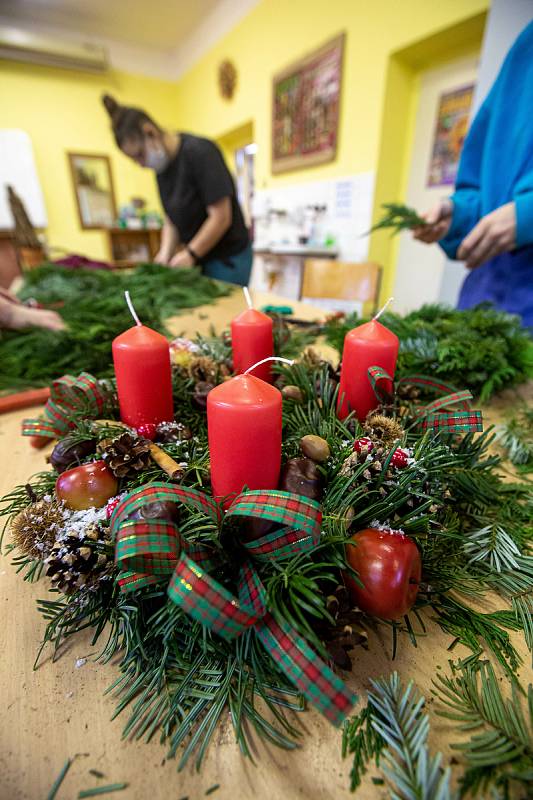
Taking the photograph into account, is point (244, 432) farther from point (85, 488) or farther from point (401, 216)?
point (401, 216)

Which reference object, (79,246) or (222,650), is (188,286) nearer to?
(222,650)

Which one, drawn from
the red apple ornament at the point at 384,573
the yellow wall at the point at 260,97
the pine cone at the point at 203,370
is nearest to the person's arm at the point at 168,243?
the yellow wall at the point at 260,97

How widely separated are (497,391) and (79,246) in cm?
502

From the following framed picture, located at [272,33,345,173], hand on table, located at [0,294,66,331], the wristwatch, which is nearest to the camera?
hand on table, located at [0,294,66,331]

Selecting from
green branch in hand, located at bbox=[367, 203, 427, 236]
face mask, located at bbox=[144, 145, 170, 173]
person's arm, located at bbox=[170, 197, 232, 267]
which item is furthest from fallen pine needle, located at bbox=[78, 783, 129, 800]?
face mask, located at bbox=[144, 145, 170, 173]

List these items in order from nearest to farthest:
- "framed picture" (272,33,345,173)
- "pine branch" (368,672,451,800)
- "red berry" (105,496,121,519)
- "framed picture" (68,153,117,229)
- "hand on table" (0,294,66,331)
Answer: "pine branch" (368,672,451,800), "red berry" (105,496,121,519), "hand on table" (0,294,66,331), "framed picture" (272,33,345,173), "framed picture" (68,153,117,229)

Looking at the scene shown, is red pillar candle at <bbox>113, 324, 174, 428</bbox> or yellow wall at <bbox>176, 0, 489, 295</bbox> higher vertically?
yellow wall at <bbox>176, 0, 489, 295</bbox>

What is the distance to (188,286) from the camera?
144 centimetres

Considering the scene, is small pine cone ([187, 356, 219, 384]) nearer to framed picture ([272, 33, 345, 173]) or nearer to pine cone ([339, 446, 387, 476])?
pine cone ([339, 446, 387, 476])

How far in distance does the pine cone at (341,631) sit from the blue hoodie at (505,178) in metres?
0.90

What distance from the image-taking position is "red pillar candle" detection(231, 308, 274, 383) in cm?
47

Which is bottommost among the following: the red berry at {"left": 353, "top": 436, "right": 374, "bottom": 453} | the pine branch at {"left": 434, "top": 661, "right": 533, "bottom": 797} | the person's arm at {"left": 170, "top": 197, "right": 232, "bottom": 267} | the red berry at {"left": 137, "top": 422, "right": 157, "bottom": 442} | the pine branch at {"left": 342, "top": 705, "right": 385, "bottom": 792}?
the pine branch at {"left": 342, "top": 705, "right": 385, "bottom": 792}

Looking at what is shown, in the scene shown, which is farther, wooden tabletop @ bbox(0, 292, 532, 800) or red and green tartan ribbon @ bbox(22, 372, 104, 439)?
red and green tartan ribbon @ bbox(22, 372, 104, 439)

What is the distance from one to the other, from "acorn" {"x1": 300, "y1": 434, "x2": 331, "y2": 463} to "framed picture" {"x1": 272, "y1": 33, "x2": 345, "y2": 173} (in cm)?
296
